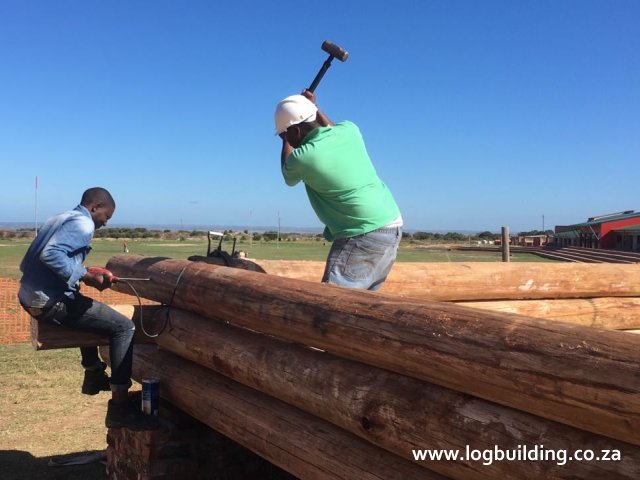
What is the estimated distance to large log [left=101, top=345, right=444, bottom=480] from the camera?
2857mm

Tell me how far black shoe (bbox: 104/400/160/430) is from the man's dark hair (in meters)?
1.44

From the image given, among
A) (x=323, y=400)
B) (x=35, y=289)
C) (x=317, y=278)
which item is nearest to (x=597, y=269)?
(x=317, y=278)

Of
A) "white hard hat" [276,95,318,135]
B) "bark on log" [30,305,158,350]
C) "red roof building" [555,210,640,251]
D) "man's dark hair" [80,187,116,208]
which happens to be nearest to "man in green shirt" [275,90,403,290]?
"white hard hat" [276,95,318,135]

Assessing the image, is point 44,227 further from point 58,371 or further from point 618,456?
point 58,371

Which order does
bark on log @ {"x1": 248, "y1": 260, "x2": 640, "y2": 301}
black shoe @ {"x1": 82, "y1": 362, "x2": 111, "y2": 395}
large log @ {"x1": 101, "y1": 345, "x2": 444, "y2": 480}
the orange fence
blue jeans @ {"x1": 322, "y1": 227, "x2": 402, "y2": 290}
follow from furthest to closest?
the orange fence < bark on log @ {"x1": 248, "y1": 260, "x2": 640, "y2": 301} < black shoe @ {"x1": 82, "y1": 362, "x2": 111, "y2": 395} < blue jeans @ {"x1": 322, "y1": 227, "x2": 402, "y2": 290} < large log @ {"x1": 101, "y1": 345, "x2": 444, "y2": 480}

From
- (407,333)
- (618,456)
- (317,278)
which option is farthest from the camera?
(317,278)

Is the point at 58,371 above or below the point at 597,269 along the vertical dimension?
below

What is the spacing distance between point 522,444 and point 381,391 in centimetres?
73

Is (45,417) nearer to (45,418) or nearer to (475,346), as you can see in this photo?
(45,418)

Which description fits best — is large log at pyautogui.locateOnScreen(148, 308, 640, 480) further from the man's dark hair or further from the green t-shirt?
the man's dark hair

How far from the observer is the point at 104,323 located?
463cm

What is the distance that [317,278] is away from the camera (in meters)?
5.71

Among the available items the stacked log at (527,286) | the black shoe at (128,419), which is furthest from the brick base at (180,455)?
the stacked log at (527,286)

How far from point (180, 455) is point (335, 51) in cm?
333
